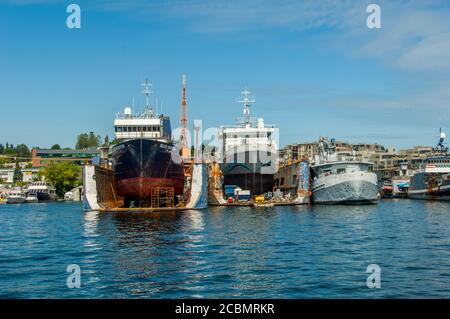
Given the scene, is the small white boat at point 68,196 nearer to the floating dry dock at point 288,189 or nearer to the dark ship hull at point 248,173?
the floating dry dock at point 288,189

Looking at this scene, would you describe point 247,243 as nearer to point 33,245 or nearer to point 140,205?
point 33,245

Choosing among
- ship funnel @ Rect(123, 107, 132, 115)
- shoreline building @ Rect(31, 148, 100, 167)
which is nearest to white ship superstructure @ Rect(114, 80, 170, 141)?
ship funnel @ Rect(123, 107, 132, 115)

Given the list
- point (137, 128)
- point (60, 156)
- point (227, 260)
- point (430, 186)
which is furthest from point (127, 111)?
point (60, 156)

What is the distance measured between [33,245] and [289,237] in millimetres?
16779

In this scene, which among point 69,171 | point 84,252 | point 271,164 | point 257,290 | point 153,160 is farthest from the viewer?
point 69,171

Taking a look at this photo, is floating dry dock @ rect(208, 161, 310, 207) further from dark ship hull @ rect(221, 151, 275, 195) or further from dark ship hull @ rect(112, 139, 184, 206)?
dark ship hull @ rect(112, 139, 184, 206)

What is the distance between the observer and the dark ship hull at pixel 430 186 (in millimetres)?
94438

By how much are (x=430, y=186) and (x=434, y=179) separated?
2.14 meters

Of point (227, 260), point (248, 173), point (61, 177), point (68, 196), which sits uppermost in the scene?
point (61, 177)

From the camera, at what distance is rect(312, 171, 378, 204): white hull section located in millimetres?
70062

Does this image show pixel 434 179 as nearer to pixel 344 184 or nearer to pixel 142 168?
pixel 344 184

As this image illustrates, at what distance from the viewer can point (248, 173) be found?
81.9 metres

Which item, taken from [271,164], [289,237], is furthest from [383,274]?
[271,164]
